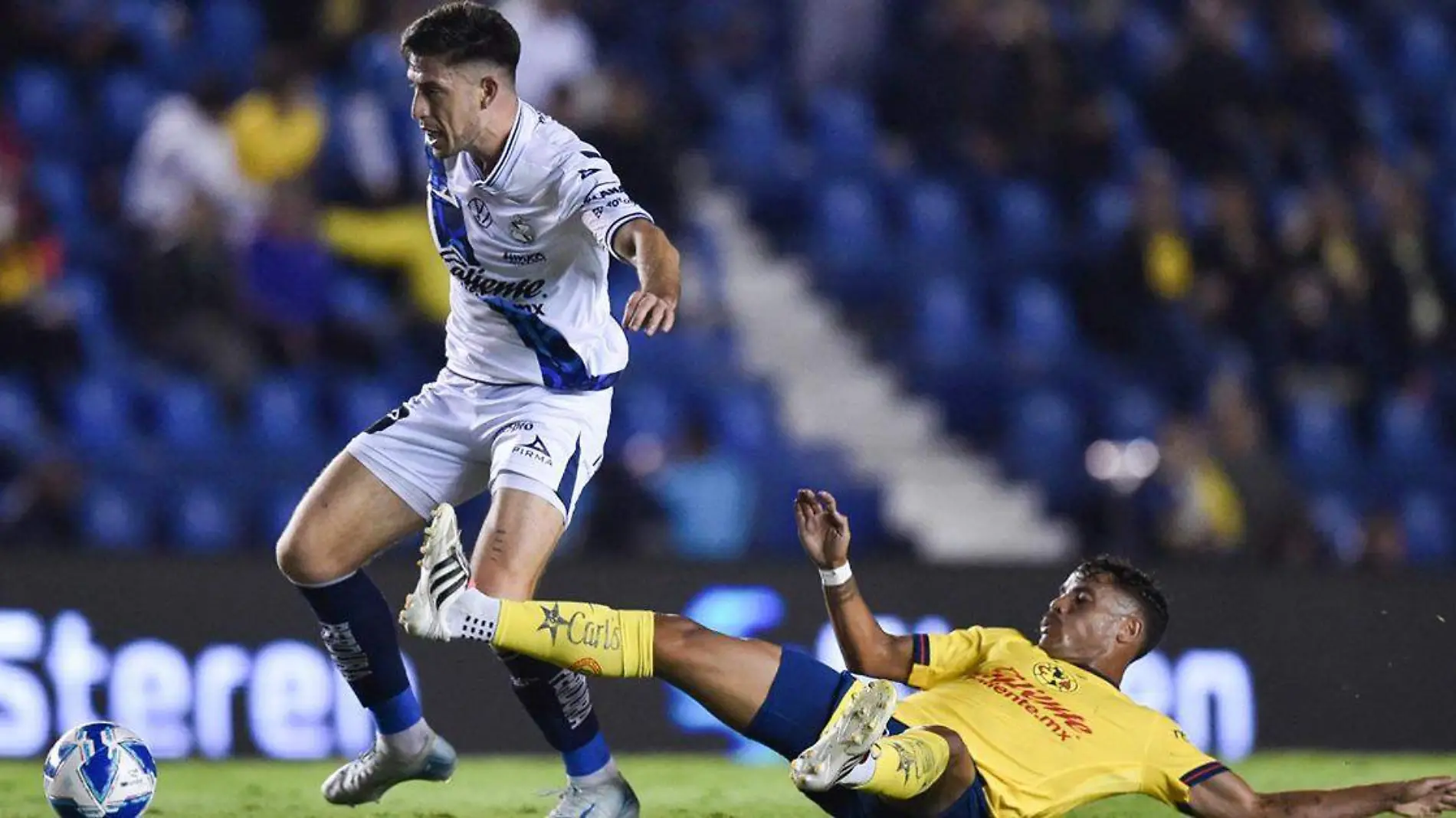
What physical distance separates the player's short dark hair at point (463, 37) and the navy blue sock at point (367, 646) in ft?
5.48

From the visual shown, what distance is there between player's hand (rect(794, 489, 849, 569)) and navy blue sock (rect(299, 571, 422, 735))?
1.42 meters

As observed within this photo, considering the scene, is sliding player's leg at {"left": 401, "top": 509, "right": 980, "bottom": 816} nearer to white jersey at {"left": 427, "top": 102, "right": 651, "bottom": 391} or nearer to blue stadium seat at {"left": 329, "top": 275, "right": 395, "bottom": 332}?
white jersey at {"left": 427, "top": 102, "right": 651, "bottom": 391}

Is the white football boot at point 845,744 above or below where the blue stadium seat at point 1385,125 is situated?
below

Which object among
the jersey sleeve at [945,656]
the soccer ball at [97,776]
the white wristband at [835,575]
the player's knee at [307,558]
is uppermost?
the player's knee at [307,558]

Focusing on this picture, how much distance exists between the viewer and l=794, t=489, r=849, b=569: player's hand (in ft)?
20.1

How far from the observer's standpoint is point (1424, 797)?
5656 mm

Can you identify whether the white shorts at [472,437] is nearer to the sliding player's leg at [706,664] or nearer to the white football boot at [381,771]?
the sliding player's leg at [706,664]

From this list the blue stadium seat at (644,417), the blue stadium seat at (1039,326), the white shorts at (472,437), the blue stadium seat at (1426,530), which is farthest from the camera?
the blue stadium seat at (1039,326)

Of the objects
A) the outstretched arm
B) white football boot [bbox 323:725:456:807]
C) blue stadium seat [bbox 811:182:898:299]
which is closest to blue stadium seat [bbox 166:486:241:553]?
white football boot [bbox 323:725:456:807]

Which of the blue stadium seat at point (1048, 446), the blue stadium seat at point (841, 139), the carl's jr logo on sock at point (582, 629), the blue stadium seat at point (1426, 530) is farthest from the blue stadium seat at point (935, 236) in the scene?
the carl's jr logo on sock at point (582, 629)

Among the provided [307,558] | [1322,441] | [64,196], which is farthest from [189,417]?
[1322,441]

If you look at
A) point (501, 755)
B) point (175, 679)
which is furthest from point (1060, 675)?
point (175, 679)

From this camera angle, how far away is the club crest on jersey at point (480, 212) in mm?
6195

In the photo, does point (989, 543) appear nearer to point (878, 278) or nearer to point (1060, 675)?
point (878, 278)
